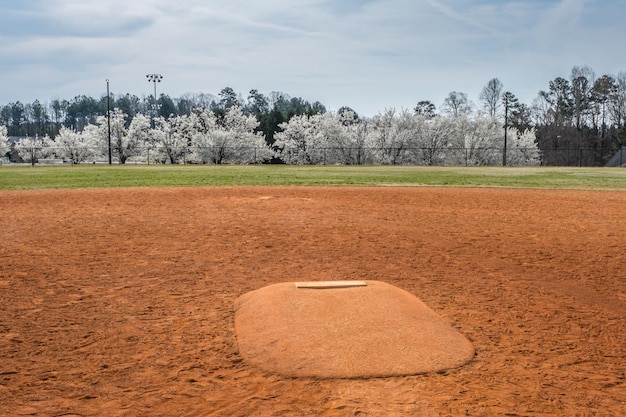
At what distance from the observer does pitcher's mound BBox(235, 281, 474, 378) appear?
12.9 ft

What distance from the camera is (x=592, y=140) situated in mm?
80688

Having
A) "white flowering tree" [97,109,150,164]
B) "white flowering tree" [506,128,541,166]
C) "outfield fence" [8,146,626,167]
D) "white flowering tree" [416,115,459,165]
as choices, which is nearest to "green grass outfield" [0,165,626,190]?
"outfield fence" [8,146,626,167]

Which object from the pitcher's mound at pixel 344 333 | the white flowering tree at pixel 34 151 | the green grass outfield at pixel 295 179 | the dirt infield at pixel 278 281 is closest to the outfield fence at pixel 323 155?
the white flowering tree at pixel 34 151

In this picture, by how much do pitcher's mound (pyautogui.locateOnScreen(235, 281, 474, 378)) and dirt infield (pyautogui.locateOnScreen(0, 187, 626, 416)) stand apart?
0.14 metres

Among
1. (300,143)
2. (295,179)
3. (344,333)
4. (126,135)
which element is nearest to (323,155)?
(300,143)

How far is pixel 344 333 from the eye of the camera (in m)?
4.41

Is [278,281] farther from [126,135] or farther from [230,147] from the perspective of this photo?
[126,135]

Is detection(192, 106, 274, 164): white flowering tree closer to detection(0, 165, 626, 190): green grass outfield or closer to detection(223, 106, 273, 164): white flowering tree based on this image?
detection(223, 106, 273, 164): white flowering tree

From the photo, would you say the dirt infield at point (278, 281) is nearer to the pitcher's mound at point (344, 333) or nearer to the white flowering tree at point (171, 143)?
the pitcher's mound at point (344, 333)

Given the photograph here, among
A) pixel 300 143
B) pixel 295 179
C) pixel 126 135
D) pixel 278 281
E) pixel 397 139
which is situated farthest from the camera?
pixel 126 135

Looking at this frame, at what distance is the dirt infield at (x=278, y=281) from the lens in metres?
3.47

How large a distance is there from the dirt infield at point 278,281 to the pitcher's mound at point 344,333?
0.14 m

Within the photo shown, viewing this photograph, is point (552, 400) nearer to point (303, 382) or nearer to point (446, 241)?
point (303, 382)

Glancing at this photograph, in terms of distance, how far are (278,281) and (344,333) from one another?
217 centimetres
